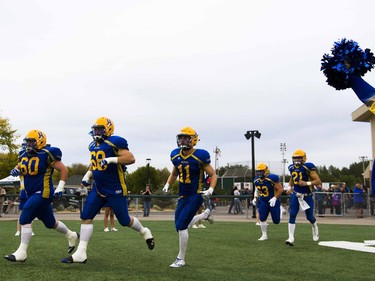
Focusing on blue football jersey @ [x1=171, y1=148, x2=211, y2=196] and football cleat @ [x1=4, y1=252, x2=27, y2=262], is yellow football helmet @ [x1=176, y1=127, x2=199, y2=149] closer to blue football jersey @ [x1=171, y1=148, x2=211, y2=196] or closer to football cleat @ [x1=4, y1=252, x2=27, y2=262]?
blue football jersey @ [x1=171, y1=148, x2=211, y2=196]

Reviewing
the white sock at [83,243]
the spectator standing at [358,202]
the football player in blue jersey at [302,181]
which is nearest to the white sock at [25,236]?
the white sock at [83,243]

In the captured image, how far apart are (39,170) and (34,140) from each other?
0.49m

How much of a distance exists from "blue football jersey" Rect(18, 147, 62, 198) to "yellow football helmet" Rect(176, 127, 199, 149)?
2.01 m

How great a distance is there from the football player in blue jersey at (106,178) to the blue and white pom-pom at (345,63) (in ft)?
12.2

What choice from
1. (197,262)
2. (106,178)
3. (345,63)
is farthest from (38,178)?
(345,63)

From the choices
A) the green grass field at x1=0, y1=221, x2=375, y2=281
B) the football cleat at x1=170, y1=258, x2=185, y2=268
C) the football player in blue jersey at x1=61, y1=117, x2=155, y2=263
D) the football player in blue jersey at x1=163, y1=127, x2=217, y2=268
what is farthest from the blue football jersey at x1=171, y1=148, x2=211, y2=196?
the green grass field at x1=0, y1=221, x2=375, y2=281

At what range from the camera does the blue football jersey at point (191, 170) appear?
812 centimetres

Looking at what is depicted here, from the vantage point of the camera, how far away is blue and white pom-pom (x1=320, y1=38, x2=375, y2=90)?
191 inches

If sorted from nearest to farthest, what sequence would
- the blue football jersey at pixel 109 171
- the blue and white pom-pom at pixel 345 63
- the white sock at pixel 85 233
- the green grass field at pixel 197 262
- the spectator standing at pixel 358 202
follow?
the blue and white pom-pom at pixel 345 63 → the green grass field at pixel 197 262 → the white sock at pixel 85 233 → the blue football jersey at pixel 109 171 → the spectator standing at pixel 358 202

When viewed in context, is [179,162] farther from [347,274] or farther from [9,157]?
[9,157]

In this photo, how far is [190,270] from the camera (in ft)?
23.6

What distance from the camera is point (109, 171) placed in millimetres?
7793

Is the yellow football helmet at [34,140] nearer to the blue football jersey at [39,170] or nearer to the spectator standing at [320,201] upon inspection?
the blue football jersey at [39,170]

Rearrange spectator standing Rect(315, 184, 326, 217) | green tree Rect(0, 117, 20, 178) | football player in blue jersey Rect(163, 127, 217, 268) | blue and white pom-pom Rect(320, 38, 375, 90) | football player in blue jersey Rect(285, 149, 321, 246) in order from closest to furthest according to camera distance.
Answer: blue and white pom-pom Rect(320, 38, 375, 90)
football player in blue jersey Rect(163, 127, 217, 268)
football player in blue jersey Rect(285, 149, 321, 246)
spectator standing Rect(315, 184, 326, 217)
green tree Rect(0, 117, 20, 178)
